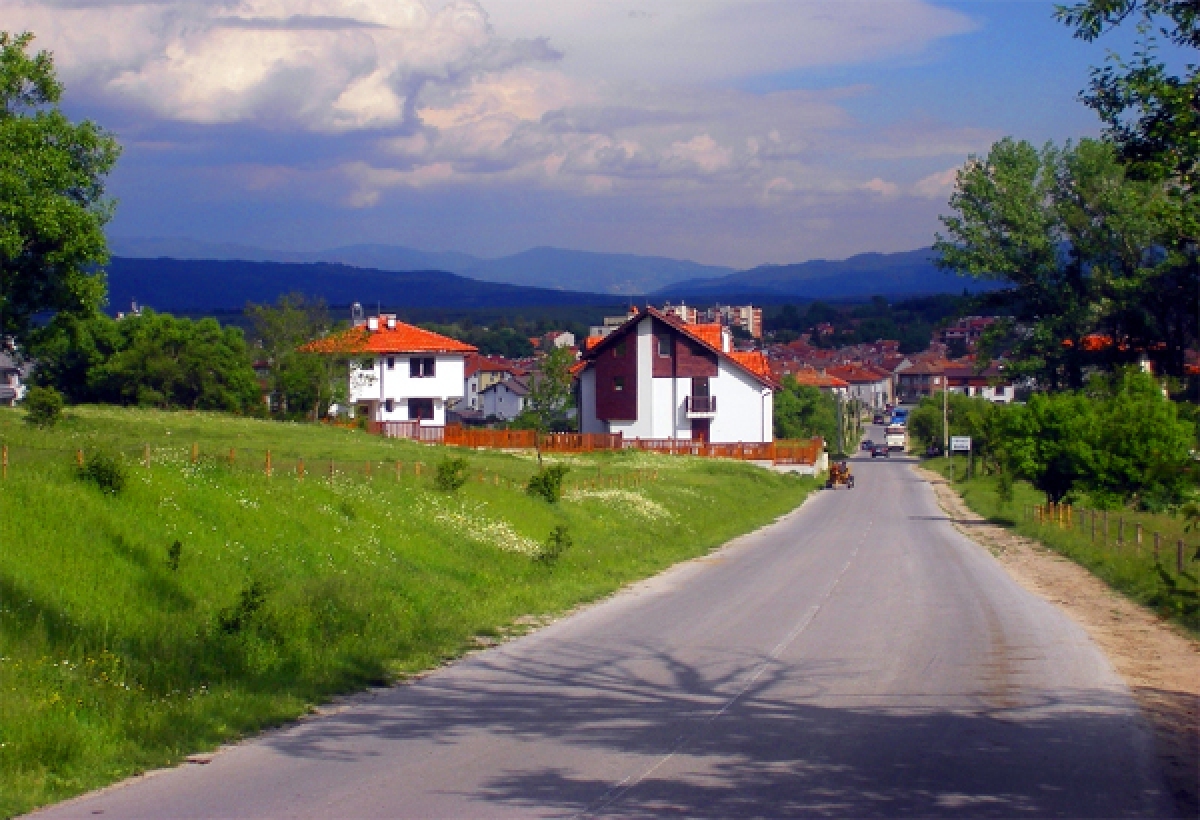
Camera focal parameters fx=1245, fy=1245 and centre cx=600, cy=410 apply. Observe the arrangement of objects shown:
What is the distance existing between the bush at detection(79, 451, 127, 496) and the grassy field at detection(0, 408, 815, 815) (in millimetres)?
111

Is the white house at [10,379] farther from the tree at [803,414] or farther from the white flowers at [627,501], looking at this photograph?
the tree at [803,414]

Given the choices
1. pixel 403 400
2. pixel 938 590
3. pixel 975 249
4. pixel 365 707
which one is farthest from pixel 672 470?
pixel 365 707

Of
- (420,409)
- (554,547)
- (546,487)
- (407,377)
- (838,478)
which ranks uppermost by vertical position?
(407,377)

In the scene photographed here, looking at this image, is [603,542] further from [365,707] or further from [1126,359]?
[1126,359]

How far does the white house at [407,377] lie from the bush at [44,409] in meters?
36.4

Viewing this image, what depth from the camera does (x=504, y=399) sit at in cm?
12481

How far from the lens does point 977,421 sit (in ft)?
186

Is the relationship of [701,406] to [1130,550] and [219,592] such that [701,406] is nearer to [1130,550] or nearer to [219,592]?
[1130,550]

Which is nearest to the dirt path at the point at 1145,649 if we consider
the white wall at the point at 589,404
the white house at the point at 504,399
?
the white wall at the point at 589,404

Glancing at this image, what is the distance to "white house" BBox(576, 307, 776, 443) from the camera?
257 feet

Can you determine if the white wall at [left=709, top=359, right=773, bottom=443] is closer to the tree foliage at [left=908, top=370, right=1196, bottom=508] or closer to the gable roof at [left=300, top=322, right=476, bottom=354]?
the gable roof at [left=300, top=322, right=476, bottom=354]

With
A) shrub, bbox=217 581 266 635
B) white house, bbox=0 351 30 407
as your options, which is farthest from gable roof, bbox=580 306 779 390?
shrub, bbox=217 581 266 635

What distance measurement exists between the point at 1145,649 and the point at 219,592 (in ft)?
35.3

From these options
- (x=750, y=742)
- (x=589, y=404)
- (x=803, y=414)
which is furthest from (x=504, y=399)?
(x=750, y=742)
